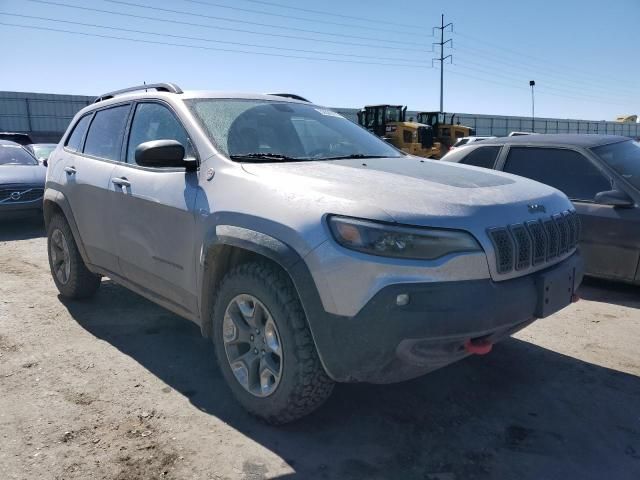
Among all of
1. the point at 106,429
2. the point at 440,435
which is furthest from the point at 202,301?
the point at 440,435

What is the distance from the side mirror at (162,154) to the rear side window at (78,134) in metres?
1.92

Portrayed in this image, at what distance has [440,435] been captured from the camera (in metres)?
2.77

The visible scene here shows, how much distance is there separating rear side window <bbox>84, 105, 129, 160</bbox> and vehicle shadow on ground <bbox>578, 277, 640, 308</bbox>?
14.2 ft

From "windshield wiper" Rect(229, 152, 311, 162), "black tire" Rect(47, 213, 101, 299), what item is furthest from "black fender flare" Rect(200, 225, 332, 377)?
"black tire" Rect(47, 213, 101, 299)

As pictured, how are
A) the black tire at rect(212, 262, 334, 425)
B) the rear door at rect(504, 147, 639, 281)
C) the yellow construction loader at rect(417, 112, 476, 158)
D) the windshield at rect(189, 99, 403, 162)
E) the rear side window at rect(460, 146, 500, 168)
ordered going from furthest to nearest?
the yellow construction loader at rect(417, 112, 476, 158), the rear side window at rect(460, 146, 500, 168), the rear door at rect(504, 147, 639, 281), the windshield at rect(189, 99, 403, 162), the black tire at rect(212, 262, 334, 425)

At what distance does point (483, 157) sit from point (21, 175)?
23.7ft

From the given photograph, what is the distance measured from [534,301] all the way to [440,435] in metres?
0.83

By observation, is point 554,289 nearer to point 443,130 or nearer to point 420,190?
point 420,190

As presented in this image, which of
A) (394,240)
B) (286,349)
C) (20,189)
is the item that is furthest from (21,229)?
(394,240)

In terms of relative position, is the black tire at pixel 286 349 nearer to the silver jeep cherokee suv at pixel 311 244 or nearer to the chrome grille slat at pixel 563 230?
the silver jeep cherokee suv at pixel 311 244

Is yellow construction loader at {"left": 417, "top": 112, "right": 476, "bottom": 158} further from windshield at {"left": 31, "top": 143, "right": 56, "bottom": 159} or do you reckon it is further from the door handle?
the door handle

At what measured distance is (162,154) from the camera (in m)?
3.07

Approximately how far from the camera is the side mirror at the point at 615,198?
15.9ft

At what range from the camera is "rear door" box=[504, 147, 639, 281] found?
485 centimetres
